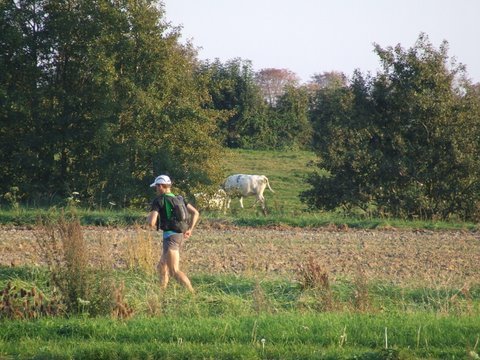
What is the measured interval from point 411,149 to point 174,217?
18.3 m

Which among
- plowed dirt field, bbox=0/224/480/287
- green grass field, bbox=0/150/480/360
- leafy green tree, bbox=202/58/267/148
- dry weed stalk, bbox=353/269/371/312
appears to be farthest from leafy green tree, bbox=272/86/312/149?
dry weed stalk, bbox=353/269/371/312

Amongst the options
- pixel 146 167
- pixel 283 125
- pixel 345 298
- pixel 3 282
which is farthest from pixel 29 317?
pixel 283 125

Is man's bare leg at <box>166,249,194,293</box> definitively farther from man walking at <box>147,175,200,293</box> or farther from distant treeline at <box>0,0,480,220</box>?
distant treeline at <box>0,0,480,220</box>

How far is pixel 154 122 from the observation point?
1217 inches

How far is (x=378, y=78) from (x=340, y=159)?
11.6 feet

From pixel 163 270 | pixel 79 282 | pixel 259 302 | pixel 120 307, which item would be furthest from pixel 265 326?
pixel 163 270

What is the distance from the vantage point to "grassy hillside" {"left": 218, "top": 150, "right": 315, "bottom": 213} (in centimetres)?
3953

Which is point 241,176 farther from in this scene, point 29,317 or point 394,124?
point 29,317

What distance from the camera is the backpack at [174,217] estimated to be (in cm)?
1364

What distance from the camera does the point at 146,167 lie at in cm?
3109

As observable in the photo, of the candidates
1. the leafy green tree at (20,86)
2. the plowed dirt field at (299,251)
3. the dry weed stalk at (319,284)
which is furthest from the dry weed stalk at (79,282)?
the leafy green tree at (20,86)


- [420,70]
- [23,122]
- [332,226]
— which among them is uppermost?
[420,70]

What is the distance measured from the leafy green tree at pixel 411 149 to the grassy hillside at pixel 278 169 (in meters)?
4.49

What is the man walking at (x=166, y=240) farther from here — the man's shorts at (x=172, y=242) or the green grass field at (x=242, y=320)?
the green grass field at (x=242, y=320)
